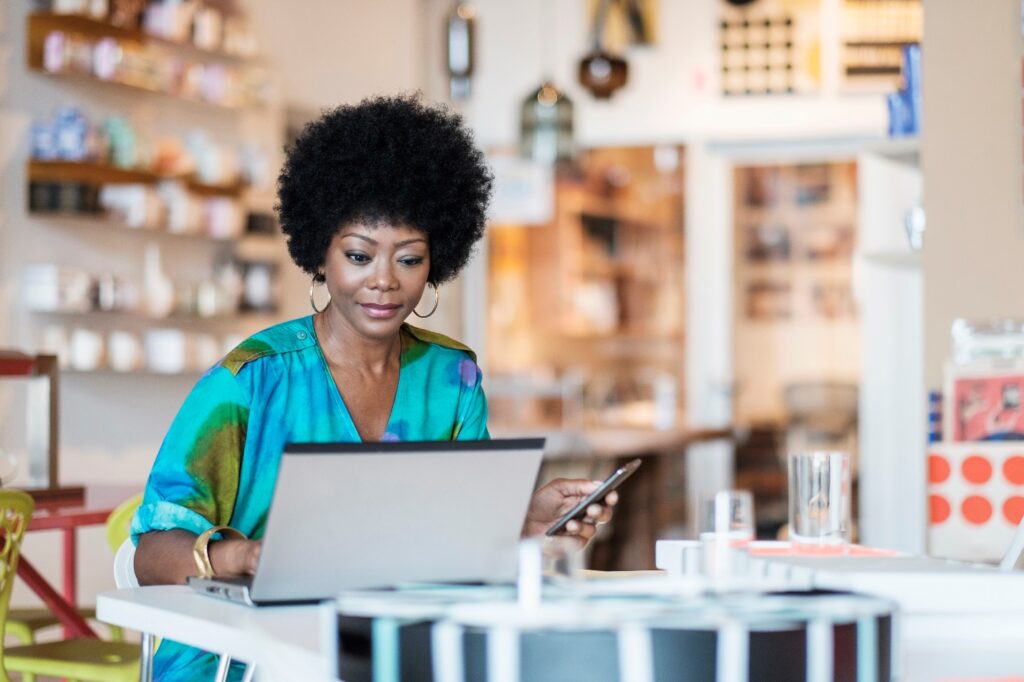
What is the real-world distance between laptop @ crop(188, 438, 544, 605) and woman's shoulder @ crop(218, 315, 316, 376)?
18.9 inches

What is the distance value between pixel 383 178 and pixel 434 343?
0.31 meters

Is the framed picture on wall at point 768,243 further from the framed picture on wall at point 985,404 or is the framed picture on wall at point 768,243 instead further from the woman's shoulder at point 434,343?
the woman's shoulder at point 434,343

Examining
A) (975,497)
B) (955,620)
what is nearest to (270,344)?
(955,620)

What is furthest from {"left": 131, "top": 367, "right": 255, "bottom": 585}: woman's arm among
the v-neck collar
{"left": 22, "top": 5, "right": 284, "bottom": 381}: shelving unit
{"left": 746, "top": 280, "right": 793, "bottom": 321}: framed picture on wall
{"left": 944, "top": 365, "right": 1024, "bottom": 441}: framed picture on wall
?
{"left": 746, "top": 280, "right": 793, "bottom": 321}: framed picture on wall

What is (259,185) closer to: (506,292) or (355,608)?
(506,292)

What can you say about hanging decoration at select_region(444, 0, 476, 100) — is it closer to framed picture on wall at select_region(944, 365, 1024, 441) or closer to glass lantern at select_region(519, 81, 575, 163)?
glass lantern at select_region(519, 81, 575, 163)

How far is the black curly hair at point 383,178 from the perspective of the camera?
85.3 inches

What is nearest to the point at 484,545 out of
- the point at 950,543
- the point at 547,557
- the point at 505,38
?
the point at 547,557

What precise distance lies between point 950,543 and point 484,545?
78.4 inches

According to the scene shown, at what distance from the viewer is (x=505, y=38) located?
23.3 ft

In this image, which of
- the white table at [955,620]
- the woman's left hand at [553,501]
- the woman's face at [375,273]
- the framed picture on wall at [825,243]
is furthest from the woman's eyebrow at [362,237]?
the framed picture on wall at [825,243]

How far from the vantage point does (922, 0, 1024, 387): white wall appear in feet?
12.3

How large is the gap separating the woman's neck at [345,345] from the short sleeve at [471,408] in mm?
181

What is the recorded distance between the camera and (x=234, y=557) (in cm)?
177
